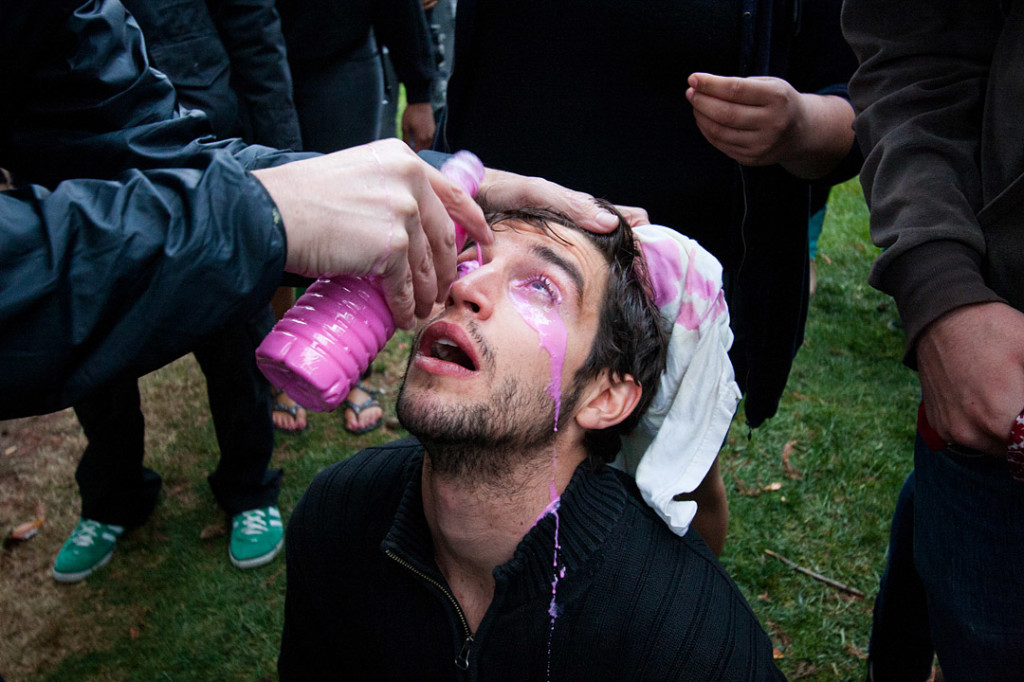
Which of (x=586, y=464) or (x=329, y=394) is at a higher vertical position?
(x=329, y=394)

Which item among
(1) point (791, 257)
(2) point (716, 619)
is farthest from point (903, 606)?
(1) point (791, 257)

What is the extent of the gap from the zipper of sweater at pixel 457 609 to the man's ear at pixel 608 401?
56 centimetres

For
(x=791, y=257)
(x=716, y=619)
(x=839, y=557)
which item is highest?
(x=791, y=257)

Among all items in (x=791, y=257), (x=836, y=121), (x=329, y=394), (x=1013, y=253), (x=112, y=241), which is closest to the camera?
(x=112, y=241)

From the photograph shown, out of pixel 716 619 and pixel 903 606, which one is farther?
pixel 903 606

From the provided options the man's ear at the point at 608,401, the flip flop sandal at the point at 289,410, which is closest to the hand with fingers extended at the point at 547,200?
the man's ear at the point at 608,401

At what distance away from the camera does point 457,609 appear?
1.84 m

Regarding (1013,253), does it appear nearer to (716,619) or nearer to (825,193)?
(716,619)

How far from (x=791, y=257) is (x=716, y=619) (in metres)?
1.20

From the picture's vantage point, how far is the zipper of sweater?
1812 millimetres

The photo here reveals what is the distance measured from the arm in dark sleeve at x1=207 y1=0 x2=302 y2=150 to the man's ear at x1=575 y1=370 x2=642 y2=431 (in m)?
2.14

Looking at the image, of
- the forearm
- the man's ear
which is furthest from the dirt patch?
the forearm

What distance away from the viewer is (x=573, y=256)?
2.09m

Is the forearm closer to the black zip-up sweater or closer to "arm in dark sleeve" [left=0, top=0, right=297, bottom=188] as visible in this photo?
the black zip-up sweater
